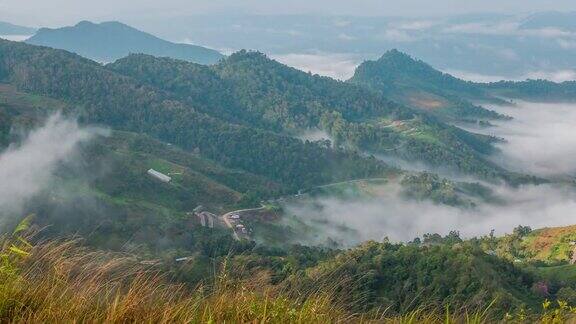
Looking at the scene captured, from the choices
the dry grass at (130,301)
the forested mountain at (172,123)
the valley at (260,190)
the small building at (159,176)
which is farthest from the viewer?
the forested mountain at (172,123)

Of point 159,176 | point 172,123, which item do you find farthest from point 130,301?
point 172,123

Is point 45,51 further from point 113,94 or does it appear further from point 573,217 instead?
point 573,217

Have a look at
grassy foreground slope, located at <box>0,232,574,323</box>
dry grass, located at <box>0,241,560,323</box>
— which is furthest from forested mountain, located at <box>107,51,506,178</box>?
dry grass, located at <box>0,241,560,323</box>

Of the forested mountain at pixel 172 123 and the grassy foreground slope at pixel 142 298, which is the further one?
the forested mountain at pixel 172 123

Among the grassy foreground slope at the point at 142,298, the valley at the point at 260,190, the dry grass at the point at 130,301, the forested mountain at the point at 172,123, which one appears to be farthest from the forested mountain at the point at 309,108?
the dry grass at the point at 130,301

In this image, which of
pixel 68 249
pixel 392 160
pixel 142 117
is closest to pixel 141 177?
pixel 142 117

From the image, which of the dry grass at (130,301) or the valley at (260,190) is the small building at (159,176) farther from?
the dry grass at (130,301)

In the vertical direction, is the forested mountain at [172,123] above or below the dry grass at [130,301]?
below

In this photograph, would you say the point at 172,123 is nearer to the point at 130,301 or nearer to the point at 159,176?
the point at 159,176

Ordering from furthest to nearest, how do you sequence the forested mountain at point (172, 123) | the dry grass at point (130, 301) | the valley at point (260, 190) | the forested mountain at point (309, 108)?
the forested mountain at point (309, 108), the forested mountain at point (172, 123), the valley at point (260, 190), the dry grass at point (130, 301)
